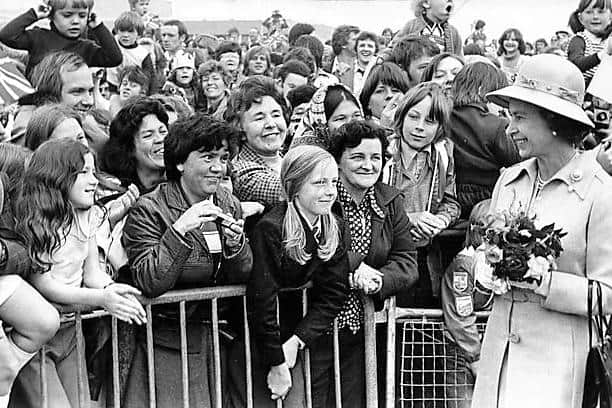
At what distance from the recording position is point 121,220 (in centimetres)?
451

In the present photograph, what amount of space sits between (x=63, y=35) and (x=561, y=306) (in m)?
4.17

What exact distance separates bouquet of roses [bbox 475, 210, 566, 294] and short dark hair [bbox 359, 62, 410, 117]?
8.73 feet

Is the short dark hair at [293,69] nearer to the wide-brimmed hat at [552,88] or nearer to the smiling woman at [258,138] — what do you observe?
the smiling woman at [258,138]

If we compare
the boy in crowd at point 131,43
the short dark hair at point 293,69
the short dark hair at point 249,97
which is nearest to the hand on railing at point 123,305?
the short dark hair at point 249,97

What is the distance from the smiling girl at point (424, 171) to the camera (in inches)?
210

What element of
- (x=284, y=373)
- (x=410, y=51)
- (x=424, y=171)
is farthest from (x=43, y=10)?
(x=284, y=373)

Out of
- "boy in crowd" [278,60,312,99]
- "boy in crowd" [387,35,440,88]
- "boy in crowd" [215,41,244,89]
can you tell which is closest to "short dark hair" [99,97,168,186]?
"boy in crowd" [387,35,440,88]

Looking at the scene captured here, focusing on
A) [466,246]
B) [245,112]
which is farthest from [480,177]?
[245,112]

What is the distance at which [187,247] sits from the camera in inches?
164

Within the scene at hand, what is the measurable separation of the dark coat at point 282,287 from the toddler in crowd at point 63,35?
2720mm

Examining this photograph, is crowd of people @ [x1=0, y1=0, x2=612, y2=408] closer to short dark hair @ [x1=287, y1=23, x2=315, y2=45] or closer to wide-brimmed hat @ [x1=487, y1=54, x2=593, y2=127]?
wide-brimmed hat @ [x1=487, y1=54, x2=593, y2=127]

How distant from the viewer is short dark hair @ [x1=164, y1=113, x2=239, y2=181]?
450 cm

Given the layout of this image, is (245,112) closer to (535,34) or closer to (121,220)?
(121,220)

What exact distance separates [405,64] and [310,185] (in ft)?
8.69
